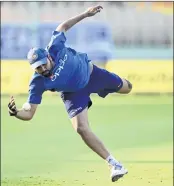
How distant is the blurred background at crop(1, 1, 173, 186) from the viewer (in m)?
12.5

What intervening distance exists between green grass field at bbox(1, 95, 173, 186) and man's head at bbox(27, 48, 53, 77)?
2.14 meters

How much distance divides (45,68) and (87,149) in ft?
17.5

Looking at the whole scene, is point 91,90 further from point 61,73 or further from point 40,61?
point 40,61

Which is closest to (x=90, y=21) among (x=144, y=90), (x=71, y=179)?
(x=144, y=90)

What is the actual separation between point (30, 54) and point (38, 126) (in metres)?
8.08

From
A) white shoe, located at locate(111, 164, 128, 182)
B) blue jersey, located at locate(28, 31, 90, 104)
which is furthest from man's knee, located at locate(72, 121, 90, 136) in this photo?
white shoe, located at locate(111, 164, 128, 182)

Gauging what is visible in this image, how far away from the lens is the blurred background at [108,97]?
12.5m

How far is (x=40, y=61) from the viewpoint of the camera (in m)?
7.80

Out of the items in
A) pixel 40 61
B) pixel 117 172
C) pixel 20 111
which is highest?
pixel 40 61

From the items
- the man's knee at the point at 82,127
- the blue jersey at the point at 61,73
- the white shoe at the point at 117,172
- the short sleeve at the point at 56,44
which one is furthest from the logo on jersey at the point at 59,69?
the white shoe at the point at 117,172

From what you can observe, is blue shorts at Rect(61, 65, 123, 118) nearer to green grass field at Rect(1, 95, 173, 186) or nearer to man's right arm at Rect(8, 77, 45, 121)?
man's right arm at Rect(8, 77, 45, 121)

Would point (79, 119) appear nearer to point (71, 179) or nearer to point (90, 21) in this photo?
point (71, 179)

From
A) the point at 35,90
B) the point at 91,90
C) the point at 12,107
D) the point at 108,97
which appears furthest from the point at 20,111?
the point at 108,97

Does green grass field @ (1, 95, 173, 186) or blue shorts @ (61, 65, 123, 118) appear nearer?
blue shorts @ (61, 65, 123, 118)
